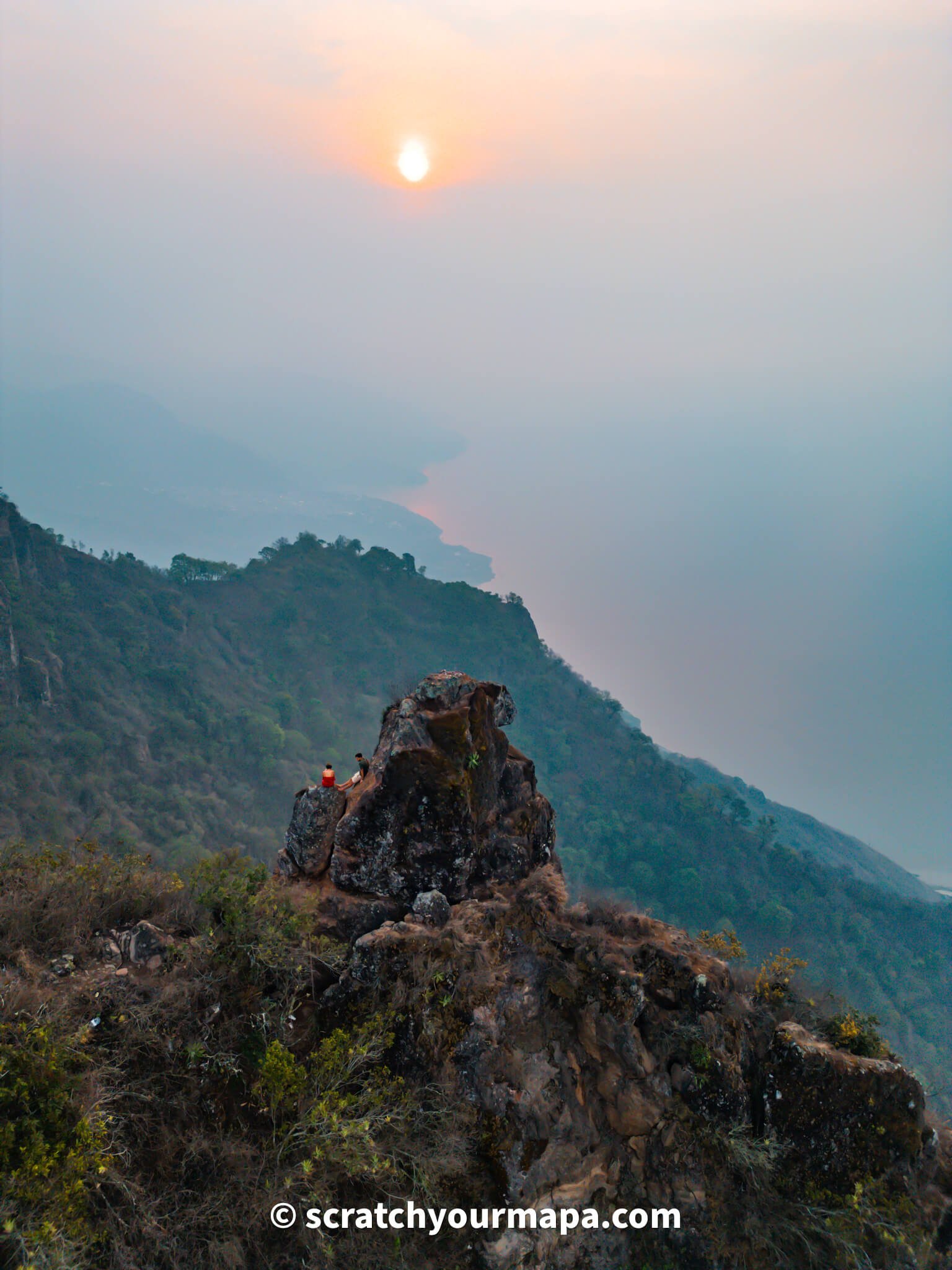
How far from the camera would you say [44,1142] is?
6289mm

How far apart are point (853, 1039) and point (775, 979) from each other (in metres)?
1.61

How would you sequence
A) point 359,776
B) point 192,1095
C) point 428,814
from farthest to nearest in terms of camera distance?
1. point 359,776
2. point 428,814
3. point 192,1095

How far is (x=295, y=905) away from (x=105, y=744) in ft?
181

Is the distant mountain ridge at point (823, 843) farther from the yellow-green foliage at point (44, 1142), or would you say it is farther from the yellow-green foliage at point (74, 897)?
the yellow-green foliage at point (44, 1142)

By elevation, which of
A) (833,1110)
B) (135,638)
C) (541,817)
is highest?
(135,638)

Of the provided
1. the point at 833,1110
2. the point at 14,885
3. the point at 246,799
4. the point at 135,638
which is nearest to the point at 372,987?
the point at 14,885

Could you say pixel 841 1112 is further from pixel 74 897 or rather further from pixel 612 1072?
pixel 74 897

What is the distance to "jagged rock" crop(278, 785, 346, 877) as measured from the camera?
13.1 meters

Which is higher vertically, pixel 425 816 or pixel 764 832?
pixel 764 832

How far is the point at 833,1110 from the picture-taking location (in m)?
10.6

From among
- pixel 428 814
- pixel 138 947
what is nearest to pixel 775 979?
pixel 428 814

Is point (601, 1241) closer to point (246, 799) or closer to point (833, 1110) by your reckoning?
point (833, 1110)

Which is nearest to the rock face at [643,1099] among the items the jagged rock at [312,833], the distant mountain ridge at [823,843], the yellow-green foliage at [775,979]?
the yellow-green foliage at [775,979]

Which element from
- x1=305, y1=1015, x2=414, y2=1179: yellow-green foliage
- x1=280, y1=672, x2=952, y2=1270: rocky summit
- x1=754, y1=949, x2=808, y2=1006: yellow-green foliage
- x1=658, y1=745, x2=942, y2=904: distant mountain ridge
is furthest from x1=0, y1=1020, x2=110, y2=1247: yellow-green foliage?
x1=658, y1=745, x2=942, y2=904: distant mountain ridge
